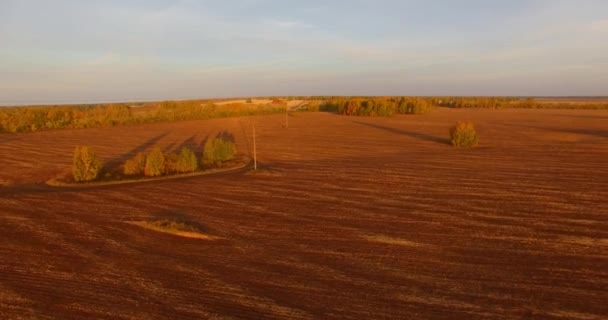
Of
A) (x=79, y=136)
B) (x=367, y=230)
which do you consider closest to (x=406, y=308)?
(x=367, y=230)

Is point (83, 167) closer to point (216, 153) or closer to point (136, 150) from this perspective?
point (216, 153)

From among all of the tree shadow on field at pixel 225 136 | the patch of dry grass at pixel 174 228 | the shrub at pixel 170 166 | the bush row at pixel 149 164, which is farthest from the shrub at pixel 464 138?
the patch of dry grass at pixel 174 228

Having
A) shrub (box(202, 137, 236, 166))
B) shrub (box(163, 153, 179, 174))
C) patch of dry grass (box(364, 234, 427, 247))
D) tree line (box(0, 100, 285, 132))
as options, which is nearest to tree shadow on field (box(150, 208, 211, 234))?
patch of dry grass (box(364, 234, 427, 247))

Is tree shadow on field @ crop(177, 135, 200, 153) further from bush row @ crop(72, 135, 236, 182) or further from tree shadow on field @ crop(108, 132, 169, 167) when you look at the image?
bush row @ crop(72, 135, 236, 182)

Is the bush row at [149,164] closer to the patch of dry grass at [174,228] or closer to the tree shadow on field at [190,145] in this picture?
the tree shadow on field at [190,145]

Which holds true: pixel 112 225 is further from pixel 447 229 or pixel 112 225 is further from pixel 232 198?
pixel 447 229

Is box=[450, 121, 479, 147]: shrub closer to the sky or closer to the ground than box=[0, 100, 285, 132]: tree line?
closer to the ground
